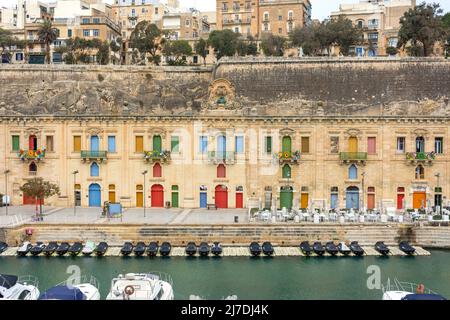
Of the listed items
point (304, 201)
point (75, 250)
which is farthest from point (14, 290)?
point (304, 201)

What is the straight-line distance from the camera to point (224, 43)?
69.4m

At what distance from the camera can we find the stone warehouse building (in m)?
46.6

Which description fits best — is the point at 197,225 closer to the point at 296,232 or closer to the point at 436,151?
the point at 296,232

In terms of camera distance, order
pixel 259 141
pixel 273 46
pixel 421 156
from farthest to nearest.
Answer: pixel 273 46 < pixel 259 141 < pixel 421 156

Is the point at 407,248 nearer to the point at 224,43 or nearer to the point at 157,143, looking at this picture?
the point at 157,143

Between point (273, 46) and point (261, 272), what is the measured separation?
4382 centimetres

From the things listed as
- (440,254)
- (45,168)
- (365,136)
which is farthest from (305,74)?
(45,168)

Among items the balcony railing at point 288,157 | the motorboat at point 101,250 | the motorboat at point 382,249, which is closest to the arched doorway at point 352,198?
the balcony railing at point 288,157

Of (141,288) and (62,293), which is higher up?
(62,293)

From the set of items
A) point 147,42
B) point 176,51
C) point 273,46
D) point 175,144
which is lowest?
point 175,144

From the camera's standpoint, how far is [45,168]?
159 feet

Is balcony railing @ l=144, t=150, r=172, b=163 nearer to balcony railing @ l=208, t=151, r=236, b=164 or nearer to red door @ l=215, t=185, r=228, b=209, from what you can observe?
balcony railing @ l=208, t=151, r=236, b=164

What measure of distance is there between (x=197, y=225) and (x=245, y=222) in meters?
3.46

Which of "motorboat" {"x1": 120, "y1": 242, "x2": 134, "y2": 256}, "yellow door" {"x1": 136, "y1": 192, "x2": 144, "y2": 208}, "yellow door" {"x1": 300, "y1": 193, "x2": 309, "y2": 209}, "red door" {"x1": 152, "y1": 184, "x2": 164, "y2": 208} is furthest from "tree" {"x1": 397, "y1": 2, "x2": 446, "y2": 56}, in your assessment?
"motorboat" {"x1": 120, "y1": 242, "x2": 134, "y2": 256}
